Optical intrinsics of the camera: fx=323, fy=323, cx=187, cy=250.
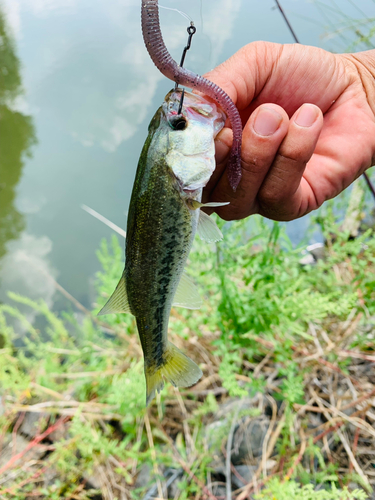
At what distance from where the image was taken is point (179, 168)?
4.61 ft

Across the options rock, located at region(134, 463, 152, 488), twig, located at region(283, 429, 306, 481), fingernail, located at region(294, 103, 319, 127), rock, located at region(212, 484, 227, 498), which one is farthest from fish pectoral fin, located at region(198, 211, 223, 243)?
rock, located at region(134, 463, 152, 488)

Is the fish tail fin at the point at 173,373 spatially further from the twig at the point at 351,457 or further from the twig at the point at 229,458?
the twig at the point at 351,457

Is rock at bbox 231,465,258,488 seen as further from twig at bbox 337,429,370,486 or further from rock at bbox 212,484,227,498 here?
twig at bbox 337,429,370,486

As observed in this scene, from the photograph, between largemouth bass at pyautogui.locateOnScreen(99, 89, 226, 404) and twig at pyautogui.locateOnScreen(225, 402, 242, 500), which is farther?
twig at pyautogui.locateOnScreen(225, 402, 242, 500)

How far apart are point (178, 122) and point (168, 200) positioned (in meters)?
0.34

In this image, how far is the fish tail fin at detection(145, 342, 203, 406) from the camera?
68.2 inches

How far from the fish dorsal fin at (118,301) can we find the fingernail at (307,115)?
1.15m

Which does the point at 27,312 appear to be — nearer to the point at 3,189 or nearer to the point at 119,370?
the point at 119,370

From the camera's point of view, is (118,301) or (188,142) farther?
(118,301)

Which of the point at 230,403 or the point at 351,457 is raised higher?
the point at 230,403

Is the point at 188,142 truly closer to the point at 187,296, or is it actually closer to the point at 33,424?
the point at 187,296

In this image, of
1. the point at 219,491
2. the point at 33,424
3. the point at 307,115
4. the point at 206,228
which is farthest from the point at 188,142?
the point at 33,424

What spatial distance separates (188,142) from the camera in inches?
55.2

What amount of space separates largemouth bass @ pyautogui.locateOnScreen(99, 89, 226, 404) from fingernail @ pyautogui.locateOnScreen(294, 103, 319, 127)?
0.37m
